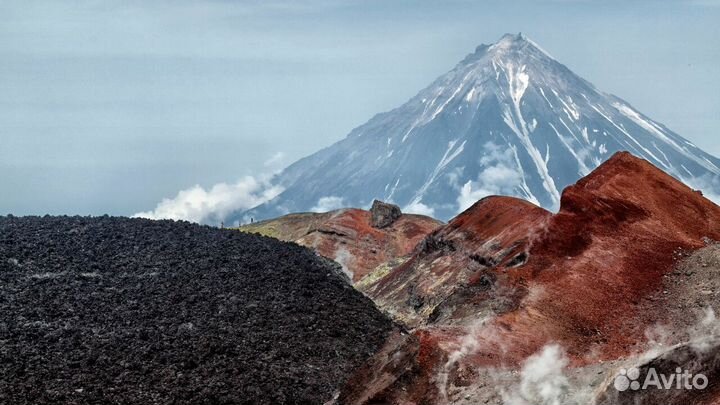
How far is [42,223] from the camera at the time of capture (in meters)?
44.8

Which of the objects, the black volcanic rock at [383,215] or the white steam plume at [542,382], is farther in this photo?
the black volcanic rock at [383,215]

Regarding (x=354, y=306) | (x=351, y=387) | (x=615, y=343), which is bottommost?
(x=615, y=343)

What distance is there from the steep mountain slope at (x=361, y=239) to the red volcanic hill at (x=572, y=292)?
2505 cm

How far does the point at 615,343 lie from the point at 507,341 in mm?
4001

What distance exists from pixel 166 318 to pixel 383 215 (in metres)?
51.8

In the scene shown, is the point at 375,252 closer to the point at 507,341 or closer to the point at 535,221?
the point at 535,221

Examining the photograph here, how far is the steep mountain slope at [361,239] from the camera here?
7188 centimetres

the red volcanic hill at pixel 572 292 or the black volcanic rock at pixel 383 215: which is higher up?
the black volcanic rock at pixel 383 215

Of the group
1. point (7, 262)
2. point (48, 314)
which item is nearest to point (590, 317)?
point (48, 314)

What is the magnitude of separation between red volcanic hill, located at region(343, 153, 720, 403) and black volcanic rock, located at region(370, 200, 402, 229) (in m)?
36.7

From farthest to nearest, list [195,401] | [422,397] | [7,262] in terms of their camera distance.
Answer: [7,262] < [195,401] < [422,397]
